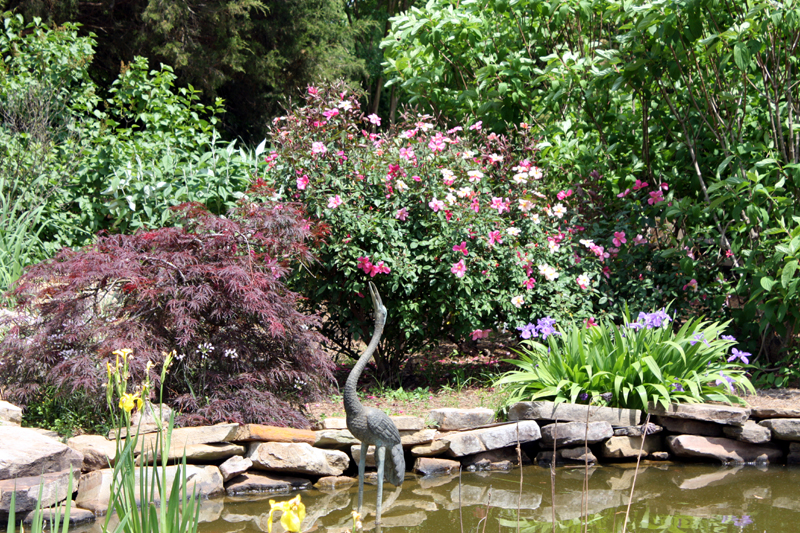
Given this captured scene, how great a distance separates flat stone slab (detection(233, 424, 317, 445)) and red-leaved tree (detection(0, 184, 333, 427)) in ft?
0.36

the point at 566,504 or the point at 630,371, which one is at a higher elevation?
the point at 630,371

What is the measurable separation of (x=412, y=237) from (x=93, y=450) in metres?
2.65

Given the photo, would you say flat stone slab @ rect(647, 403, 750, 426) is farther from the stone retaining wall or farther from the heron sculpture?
the heron sculpture

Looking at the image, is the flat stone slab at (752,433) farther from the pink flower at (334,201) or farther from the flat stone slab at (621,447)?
the pink flower at (334,201)

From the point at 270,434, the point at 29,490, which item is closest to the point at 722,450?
the point at 270,434

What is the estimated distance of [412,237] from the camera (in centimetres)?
520

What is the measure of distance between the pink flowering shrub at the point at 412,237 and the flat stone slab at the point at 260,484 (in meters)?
1.40

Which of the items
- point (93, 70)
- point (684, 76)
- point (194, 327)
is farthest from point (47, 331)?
point (93, 70)

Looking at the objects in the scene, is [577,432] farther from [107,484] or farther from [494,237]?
[107,484]

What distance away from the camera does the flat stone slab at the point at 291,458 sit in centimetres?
398

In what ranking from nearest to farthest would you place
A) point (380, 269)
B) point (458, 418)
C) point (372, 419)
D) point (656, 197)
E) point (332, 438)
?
point (372, 419)
point (332, 438)
point (458, 418)
point (380, 269)
point (656, 197)

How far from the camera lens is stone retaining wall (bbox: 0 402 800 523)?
368cm

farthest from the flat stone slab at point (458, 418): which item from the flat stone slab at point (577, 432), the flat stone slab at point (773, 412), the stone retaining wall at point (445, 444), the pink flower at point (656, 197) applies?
the pink flower at point (656, 197)

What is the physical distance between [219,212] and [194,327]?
2.39m
